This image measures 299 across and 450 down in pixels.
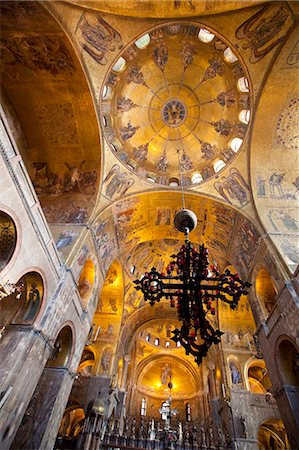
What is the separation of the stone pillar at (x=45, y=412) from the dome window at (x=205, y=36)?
14.4m

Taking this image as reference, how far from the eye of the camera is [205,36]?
10711 millimetres

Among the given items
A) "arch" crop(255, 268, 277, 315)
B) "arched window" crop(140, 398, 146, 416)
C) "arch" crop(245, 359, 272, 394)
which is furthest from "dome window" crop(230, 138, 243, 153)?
"arched window" crop(140, 398, 146, 416)

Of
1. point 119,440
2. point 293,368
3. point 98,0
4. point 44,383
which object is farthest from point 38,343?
point 98,0

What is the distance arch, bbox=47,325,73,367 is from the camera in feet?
29.9

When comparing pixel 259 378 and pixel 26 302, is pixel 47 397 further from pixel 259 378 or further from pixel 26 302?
pixel 259 378

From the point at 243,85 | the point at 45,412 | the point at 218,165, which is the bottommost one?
the point at 45,412

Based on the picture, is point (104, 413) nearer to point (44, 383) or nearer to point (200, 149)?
point (44, 383)

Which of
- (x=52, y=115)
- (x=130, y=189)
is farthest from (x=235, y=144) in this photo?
(x=52, y=115)

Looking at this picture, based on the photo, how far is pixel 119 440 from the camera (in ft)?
35.7

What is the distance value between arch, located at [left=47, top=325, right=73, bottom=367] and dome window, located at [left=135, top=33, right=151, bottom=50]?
39.4 feet

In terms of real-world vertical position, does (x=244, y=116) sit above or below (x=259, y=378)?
above

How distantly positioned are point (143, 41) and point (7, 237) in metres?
9.90

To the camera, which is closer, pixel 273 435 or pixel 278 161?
pixel 278 161

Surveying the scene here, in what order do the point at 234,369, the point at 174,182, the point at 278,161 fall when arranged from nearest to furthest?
the point at 278,161
the point at 174,182
the point at 234,369
